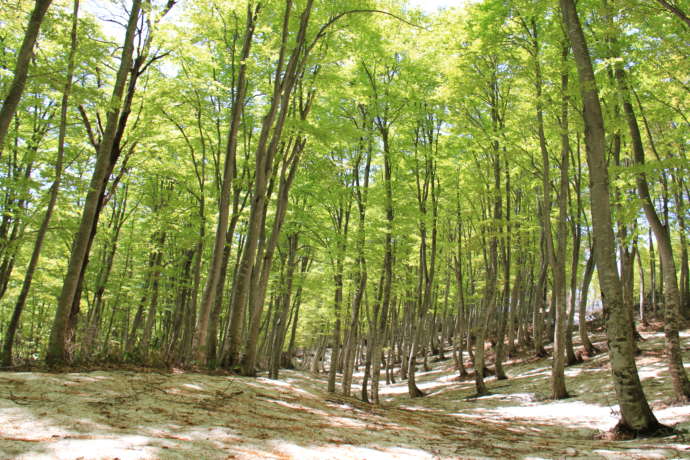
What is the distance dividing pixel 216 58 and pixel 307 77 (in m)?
3.93

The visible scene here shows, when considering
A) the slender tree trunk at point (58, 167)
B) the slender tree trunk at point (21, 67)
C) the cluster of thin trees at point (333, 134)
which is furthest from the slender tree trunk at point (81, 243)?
the slender tree trunk at point (21, 67)

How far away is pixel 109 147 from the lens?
27.5 ft

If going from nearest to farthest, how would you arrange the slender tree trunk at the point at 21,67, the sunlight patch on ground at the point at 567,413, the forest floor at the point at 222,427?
the forest floor at the point at 222,427
the slender tree trunk at the point at 21,67
the sunlight patch on ground at the point at 567,413

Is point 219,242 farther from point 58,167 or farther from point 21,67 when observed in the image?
point 21,67

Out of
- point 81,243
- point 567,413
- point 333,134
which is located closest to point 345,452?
point 81,243

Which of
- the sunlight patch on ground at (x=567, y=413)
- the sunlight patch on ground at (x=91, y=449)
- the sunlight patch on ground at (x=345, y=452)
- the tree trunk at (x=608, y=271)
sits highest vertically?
the tree trunk at (x=608, y=271)

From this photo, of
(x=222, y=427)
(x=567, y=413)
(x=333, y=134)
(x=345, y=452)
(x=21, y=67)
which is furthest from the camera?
(x=333, y=134)

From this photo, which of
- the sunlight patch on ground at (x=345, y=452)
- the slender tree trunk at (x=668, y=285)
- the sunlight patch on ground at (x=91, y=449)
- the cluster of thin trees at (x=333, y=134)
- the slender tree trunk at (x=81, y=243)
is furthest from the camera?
the slender tree trunk at (x=668, y=285)

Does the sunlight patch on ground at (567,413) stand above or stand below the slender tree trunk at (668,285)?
below

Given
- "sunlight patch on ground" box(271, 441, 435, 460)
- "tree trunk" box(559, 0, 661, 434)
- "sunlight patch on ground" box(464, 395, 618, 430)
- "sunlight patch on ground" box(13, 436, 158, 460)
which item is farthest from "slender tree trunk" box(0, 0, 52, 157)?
"sunlight patch on ground" box(464, 395, 618, 430)

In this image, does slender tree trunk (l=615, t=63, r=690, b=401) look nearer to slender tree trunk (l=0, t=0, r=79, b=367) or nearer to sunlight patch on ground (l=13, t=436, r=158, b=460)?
sunlight patch on ground (l=13, t=436, r=158, b=460)

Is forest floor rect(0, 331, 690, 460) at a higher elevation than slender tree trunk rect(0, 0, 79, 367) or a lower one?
lower

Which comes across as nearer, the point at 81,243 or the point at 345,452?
the point at 345,452

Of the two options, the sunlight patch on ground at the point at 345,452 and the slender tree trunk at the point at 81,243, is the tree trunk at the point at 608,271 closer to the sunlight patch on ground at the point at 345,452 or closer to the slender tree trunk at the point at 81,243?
the sunlight patch on ground at the point at 345,452
